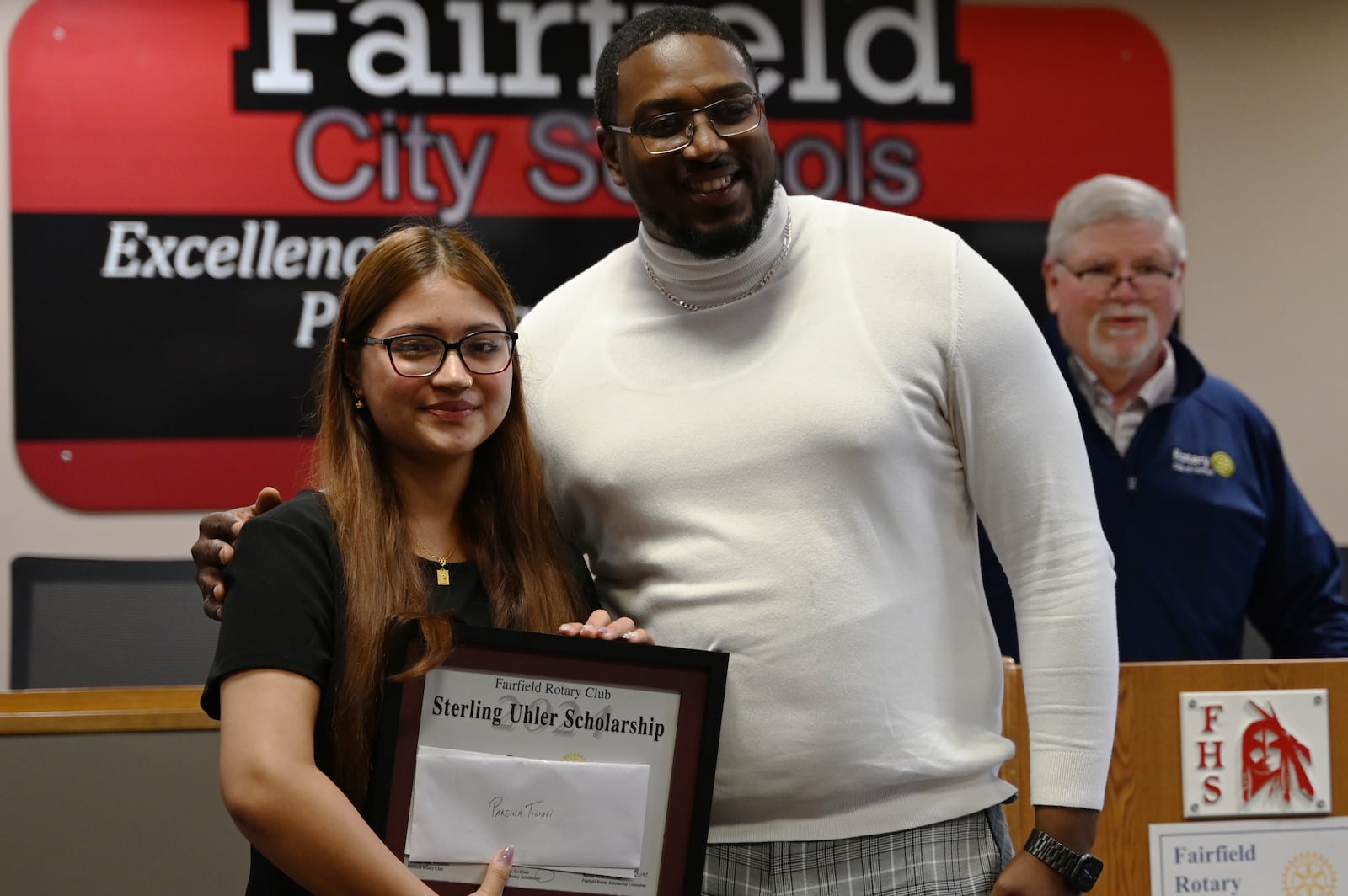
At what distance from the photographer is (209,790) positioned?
2.15 meters

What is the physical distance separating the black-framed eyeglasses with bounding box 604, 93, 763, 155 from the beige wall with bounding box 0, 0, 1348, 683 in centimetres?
326

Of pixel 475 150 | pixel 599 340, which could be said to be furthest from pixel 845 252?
pixel 475 150

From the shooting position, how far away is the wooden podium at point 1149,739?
2.29 meters

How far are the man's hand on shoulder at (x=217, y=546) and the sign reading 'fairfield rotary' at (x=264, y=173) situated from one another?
2.45 m

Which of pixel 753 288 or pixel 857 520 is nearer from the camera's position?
pixel 857 520

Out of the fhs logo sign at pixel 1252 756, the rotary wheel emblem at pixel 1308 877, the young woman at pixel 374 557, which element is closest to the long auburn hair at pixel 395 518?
the young woman at pixel 374 557

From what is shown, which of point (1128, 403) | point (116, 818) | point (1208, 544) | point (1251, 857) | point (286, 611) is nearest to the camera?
point (286, 611)

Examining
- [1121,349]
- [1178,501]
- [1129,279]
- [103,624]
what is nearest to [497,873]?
[1178,501]

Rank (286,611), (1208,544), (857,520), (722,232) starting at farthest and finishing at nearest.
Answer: (1208,544) < (722,232) < (857,520) < (286,611)

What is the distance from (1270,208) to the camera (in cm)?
458

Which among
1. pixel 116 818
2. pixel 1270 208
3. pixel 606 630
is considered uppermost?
pixel 1270 208

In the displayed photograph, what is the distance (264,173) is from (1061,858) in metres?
3.27

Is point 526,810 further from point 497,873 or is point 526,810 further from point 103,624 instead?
point 103,624

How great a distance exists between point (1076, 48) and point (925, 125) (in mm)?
572
